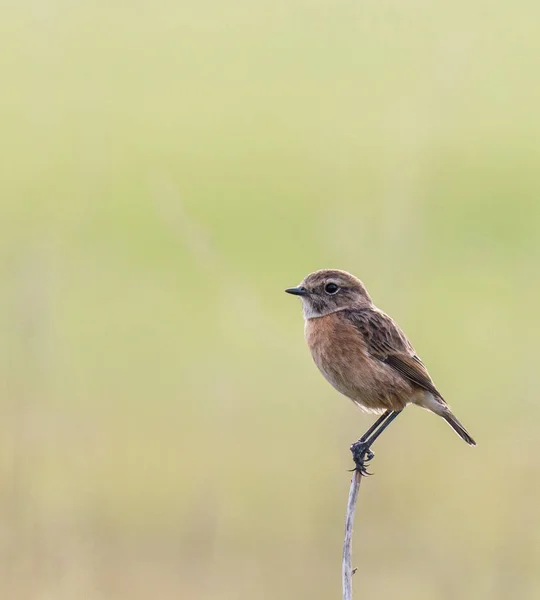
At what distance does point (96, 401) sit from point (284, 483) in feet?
9.38

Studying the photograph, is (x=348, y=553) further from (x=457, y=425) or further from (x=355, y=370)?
(x=457, y=425)

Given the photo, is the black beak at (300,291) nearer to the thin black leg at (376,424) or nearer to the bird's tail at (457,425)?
the thin black leg at (376,424)

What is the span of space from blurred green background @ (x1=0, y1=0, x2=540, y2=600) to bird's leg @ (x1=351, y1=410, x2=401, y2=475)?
2.5 inches

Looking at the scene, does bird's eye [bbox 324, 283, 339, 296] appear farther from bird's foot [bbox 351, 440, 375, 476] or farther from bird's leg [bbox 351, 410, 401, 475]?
bird's foot [bbox 351, 440, 375, 476]

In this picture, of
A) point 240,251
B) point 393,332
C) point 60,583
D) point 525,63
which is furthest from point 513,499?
point 525,63

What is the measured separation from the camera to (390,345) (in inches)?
200

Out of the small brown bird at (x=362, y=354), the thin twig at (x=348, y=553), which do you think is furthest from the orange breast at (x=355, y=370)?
the thin twig at (x=348, y=553)

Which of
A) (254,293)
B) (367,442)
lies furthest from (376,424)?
(254,293)

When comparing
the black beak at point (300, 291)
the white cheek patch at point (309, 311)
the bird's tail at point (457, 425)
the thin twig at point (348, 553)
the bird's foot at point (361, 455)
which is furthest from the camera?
the white cheek patch at point (309, 311)

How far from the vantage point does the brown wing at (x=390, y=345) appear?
504cm

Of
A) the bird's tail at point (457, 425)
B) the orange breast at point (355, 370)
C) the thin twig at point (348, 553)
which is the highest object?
the orange breast at point (355, 370)

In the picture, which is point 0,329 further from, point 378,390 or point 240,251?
point 240,251

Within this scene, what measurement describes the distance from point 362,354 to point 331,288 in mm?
422

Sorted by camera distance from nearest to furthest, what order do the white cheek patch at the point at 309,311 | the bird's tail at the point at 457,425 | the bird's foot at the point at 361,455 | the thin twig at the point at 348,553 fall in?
the thin twig at the point at 348,553
the bird's foot at the point at 361,455
the bird's tail at the point at 457,425
the white cheek patch at the point at 309,311
